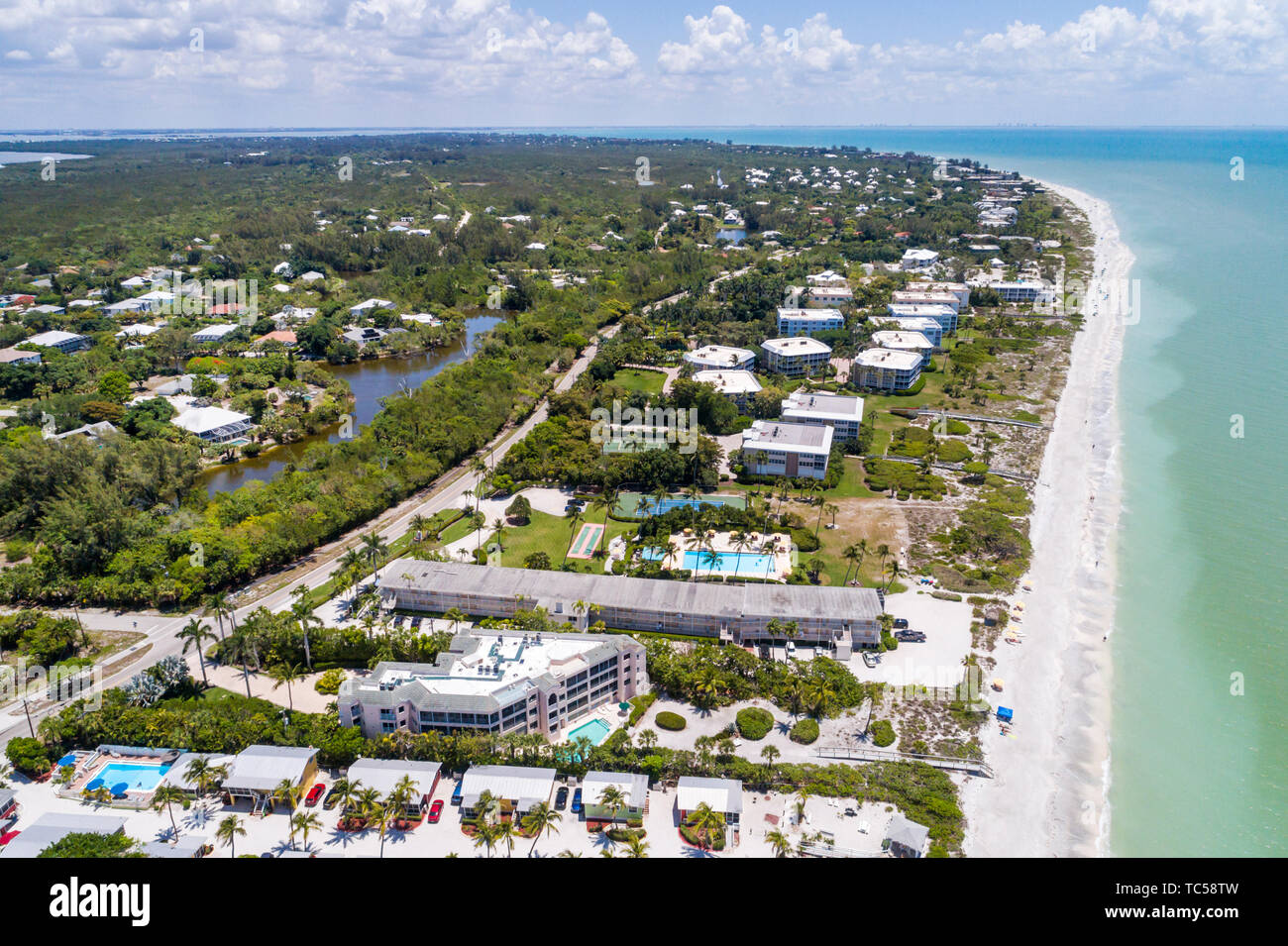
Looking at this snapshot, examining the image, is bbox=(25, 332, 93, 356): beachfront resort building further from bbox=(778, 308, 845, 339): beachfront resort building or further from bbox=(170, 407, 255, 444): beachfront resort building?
bbox=(778, 308, 845, 339): beachfront resort building

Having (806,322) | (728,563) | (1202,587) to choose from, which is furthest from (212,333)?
(1202,587)

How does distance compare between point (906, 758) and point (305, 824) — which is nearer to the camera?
point (305, 824)

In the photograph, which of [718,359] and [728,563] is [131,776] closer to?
[728,563]

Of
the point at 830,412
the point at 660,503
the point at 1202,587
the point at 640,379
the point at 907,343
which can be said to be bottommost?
the point at 1202,587

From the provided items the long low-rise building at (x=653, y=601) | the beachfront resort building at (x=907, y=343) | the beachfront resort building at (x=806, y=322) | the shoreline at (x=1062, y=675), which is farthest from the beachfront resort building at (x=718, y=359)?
the long low-rise building at (x=653, y=601)

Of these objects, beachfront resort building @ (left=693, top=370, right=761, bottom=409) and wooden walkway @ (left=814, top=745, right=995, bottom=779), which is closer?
wooden walkway @ (left=814, top=745, right=995, bottom=779)

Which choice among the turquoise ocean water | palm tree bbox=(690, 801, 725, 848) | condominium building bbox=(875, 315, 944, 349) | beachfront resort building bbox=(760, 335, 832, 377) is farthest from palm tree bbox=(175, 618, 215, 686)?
condominium building bbox=(875, 315, 944, 349)
